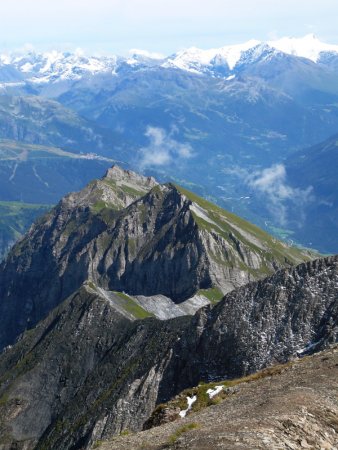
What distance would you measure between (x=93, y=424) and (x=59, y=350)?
2385 inches

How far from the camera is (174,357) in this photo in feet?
408

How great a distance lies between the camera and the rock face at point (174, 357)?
110 m

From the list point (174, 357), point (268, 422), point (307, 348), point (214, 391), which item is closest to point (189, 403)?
point (214, 391)

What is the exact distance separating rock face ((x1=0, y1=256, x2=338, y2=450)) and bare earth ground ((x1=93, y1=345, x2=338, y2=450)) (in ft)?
126

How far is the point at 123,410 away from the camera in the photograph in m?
124

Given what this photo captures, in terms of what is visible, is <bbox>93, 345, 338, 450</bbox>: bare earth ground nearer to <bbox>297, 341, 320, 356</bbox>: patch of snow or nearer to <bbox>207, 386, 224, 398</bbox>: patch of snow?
<bbox>207, 386, 224, 398</bbox>: patch of snow

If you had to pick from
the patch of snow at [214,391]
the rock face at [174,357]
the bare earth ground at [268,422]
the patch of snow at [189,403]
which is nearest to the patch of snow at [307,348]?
the rock face at [174,357]

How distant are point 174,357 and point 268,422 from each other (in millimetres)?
78856

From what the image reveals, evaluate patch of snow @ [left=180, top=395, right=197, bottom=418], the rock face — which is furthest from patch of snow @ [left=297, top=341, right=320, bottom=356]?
Answer: patch of snow @ [left=180, top=395, right=197, bottom=418]

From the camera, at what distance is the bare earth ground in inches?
1735

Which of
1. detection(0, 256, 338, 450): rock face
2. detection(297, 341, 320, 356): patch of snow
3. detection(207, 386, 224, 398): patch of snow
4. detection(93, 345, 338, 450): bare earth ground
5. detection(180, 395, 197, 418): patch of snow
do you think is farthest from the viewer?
detection(0, 256, 338, 450): rock face

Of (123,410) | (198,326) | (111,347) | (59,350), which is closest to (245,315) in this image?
(198,326)

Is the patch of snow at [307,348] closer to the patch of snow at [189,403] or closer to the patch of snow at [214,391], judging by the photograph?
the patch of snow at [214,391]

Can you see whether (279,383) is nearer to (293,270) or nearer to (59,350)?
(293,270)
